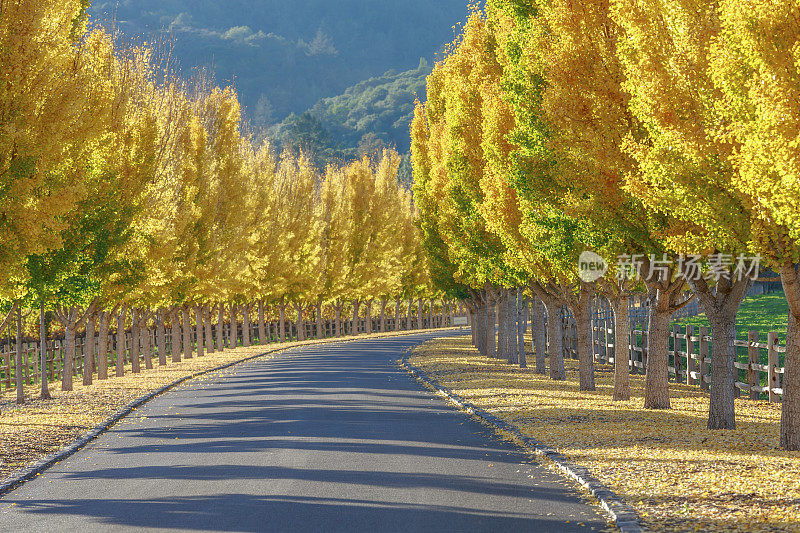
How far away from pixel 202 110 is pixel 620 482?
32.4m

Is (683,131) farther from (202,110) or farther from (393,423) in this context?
(202,110)

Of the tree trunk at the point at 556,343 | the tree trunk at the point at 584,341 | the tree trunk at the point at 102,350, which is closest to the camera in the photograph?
the tree trunk at the point at 584,341

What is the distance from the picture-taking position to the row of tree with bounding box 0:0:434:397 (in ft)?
46.8

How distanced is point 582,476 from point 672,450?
8.71ft

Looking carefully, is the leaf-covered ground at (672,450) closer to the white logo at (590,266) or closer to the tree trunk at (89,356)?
the white logo at (590,266)

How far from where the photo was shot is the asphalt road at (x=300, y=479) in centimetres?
870

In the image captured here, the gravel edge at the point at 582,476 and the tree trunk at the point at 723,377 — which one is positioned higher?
the tree trunk at the point at 723,377

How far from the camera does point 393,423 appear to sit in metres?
16.1

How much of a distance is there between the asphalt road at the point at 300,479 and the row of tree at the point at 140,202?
3.83 metres

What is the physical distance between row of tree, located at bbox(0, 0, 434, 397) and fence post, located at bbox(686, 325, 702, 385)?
1372 centimetres

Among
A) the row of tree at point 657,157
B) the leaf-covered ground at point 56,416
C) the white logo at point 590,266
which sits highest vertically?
the row of tree at point 657,157

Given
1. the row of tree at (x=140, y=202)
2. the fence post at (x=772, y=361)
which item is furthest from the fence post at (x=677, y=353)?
the row of tree at (x=140, y=202)

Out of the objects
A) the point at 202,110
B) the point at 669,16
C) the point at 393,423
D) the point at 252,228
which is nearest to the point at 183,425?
the point at 393,423

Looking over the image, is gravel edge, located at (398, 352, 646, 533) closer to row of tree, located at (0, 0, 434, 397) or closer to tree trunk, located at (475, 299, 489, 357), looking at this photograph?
row of tree, located at (0, 0, 434, 397)
